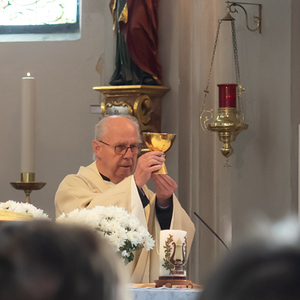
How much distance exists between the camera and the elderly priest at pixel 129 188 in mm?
3209

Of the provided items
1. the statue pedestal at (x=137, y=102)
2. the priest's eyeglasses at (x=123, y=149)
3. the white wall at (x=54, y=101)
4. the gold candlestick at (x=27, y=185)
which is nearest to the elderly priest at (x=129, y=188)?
the priest's eyeglasses at (x=123, y=149)

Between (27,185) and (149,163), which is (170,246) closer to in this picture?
(149,163)

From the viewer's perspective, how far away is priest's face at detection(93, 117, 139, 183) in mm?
3771

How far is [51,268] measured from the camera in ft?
1.39

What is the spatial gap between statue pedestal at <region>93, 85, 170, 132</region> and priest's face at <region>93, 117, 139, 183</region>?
1514 mm

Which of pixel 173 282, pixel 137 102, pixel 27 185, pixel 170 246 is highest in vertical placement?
pixel 137 102

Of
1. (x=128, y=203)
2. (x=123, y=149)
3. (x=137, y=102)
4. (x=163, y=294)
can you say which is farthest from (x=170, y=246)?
(x=137, y=102)

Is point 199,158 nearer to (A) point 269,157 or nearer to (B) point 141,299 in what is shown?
(A) point 269,157

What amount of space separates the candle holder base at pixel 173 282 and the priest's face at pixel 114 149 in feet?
4.76

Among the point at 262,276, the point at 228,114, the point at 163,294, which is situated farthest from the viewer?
the point at 228,114

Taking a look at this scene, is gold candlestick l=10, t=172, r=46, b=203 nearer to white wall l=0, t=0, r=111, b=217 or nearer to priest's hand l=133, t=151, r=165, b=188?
priest's hand l=133, t=151, r=165, b=188

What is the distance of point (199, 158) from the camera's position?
534 cm

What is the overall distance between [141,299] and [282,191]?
223 cm

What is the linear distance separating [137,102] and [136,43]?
0.53 meters
